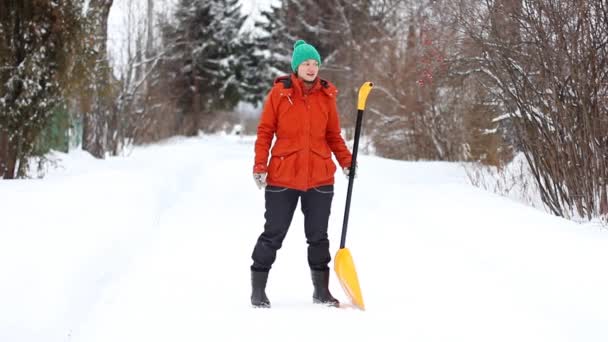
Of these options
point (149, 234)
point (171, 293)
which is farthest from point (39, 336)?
point (149, 234)

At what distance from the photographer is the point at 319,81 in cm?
445

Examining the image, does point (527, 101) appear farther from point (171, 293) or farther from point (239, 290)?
point (171, 293)

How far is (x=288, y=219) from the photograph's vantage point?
14.5 ft

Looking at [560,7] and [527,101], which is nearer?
[560,7]

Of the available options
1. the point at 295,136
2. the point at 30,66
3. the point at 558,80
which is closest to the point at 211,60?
the point at 30,66

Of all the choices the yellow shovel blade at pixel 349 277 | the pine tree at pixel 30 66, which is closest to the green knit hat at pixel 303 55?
the yellow shovel blade at pixel 349 277

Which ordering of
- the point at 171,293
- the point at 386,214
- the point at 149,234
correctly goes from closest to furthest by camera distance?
the point at 171,293
the point at 149,234
the point at 386,214

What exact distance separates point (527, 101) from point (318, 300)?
378cm

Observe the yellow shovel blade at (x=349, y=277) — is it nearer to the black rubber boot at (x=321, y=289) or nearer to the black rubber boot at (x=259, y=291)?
the black rubber boot at (x=321, y=289)

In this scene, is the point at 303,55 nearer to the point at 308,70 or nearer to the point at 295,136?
the point at 308,70

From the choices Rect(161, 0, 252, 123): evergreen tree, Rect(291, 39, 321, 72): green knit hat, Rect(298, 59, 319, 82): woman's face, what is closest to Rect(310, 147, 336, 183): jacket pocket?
Rect(298, 59, 319, 82): woman's face

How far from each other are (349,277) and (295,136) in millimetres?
984

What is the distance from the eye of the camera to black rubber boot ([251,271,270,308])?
437cm

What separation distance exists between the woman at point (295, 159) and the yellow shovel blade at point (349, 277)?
13 cm
